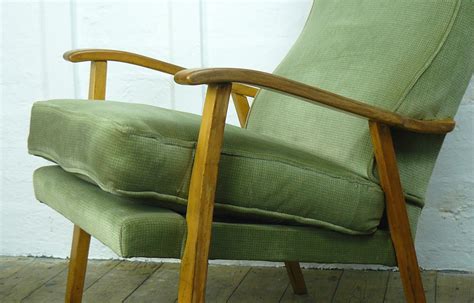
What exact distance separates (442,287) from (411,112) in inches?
37.0

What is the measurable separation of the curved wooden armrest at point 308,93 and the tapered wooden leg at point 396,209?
3 cm

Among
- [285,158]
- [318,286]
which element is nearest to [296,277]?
[318,286]

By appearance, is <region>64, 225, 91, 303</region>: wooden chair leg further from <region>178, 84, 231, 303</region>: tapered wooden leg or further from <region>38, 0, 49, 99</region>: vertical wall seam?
<region>38, 0, 49, 99</region>: vertical wall seam

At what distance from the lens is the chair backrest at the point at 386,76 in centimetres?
192

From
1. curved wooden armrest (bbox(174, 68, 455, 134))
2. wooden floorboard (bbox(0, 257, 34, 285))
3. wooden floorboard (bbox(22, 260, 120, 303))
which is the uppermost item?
curved wooden armrest (bbox(174, 68, 455, 134))

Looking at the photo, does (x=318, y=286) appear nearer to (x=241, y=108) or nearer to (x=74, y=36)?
(x=241, y=108)

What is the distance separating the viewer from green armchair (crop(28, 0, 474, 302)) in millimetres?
1585

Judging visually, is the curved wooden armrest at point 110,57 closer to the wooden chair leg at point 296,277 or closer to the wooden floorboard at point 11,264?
the wooden chair leg at point 296,277

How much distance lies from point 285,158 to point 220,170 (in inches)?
5.7

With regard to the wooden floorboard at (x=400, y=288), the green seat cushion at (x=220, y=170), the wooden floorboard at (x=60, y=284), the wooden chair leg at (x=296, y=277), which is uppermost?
the green seat cushion at (x=220, y=170)

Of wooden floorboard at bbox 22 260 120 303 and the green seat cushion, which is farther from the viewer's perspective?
wooden floorboard at bbox 22 260 120 303

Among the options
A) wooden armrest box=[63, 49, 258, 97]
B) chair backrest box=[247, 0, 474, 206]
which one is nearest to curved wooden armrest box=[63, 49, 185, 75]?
wooden armrest box=[63, 49, 258, 97]

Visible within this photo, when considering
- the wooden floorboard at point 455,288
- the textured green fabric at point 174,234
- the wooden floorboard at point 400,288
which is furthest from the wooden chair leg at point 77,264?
the wooden floorboard at point 455,288

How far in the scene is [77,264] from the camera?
2.21m
